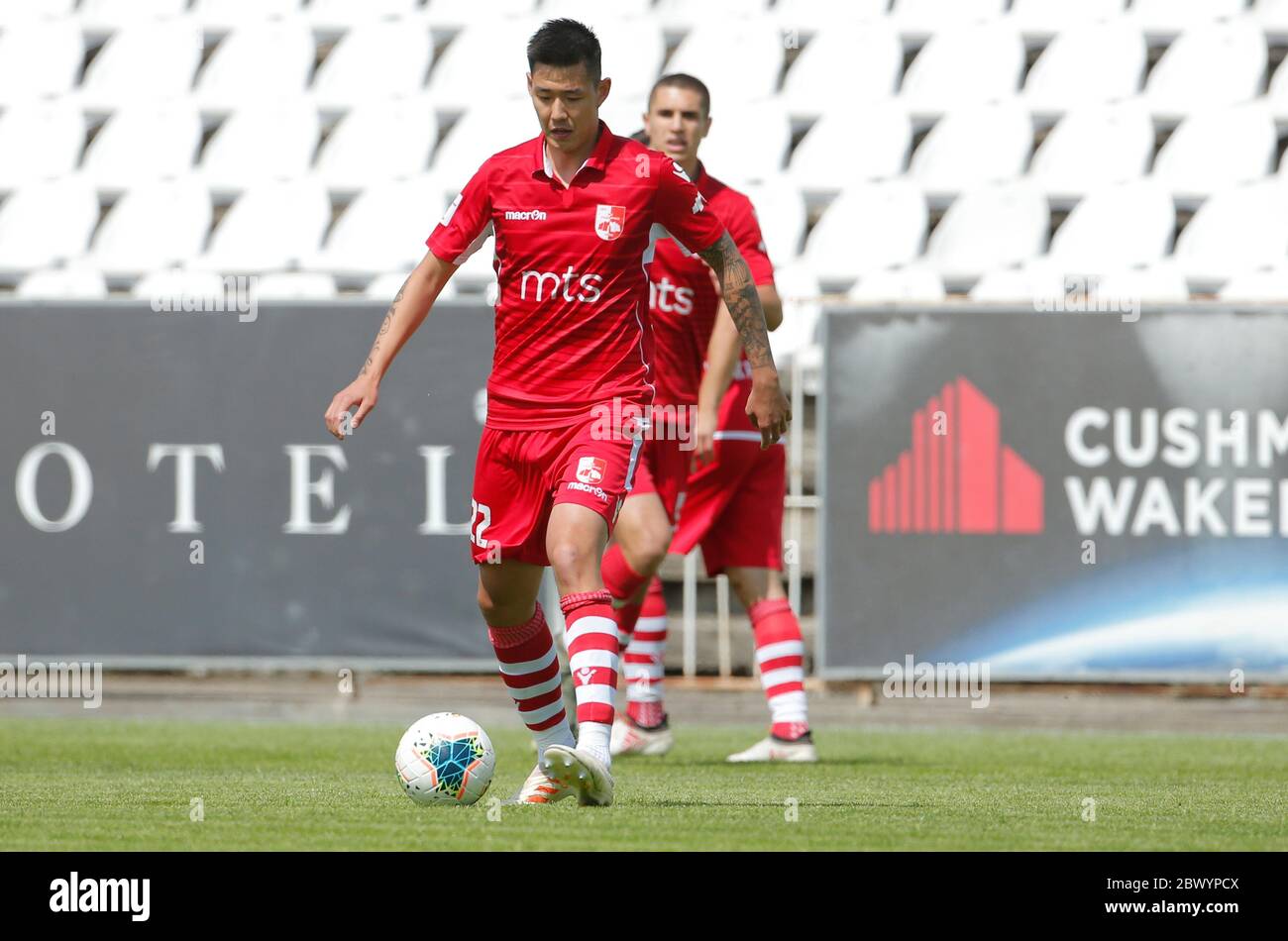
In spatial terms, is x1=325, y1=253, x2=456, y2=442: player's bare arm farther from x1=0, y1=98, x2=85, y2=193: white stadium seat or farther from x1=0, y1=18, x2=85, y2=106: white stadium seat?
x1=0, y1=18, x2=85, y2=106: white stadium seat

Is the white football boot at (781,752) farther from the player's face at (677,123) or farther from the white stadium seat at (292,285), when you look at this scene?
the white stadium seat at (292,285)

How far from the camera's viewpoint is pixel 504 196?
606 cm

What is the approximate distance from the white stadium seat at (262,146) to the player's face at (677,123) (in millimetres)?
7268

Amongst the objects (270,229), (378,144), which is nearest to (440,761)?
(270,229)

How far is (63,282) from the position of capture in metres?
14.6

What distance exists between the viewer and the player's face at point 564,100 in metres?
5.83

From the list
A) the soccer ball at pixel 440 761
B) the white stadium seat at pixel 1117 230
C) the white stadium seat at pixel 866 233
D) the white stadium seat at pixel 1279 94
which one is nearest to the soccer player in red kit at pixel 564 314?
the soccer ball at pixel 440 761

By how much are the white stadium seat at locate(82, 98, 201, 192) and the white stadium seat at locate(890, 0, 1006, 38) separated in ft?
Answer: 17.6

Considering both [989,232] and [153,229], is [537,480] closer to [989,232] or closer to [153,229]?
[989,232]

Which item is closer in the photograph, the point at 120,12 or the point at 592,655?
the point at 592,655

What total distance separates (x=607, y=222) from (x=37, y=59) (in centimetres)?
1077
